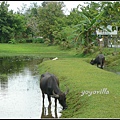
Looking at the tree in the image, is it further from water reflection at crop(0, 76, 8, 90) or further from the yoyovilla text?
the yoyovilla text

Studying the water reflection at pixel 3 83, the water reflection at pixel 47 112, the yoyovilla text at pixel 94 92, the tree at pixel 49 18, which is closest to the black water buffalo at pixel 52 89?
the water reflection at pixel 47 112

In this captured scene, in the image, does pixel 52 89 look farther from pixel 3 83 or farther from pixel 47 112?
pixel 3 83

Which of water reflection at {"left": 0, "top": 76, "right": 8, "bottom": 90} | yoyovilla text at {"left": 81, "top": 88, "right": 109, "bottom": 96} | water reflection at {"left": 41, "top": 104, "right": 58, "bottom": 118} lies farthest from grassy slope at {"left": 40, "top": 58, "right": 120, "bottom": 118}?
water reflection at {"left": 0, "top": 76, "right": 8, "bottom": 90}

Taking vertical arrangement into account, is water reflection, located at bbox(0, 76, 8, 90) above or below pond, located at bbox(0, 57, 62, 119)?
below

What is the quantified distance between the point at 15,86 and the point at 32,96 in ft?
8.89

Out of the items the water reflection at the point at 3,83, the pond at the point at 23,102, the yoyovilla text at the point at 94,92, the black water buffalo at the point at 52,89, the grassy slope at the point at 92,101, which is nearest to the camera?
the grassy slope at the point at 92,101

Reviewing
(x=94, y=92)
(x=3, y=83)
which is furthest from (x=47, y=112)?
(x=3, y=83)

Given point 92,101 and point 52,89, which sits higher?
point 52,89

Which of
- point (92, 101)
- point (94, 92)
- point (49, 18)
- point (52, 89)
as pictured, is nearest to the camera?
point (92, 101)

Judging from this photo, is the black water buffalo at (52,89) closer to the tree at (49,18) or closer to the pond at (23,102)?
the pond at (23,102)

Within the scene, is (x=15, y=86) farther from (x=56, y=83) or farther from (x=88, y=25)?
(x=88, y=25)

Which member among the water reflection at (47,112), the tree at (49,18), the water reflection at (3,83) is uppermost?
the tree at (49,18)

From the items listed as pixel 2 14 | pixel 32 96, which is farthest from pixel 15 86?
pixel 2 14

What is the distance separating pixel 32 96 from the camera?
43.2 ft
